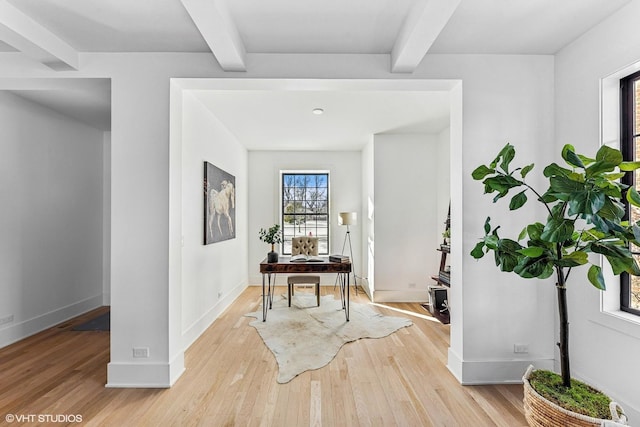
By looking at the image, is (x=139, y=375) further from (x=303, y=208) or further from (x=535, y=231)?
(x=303, y=208)

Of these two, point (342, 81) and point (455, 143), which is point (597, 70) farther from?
point (342, 81)

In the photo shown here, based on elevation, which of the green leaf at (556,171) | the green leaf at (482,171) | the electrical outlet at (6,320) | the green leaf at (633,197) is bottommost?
the electrical outlet at (6,320)

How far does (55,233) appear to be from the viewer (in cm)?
435

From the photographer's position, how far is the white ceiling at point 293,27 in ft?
7.26

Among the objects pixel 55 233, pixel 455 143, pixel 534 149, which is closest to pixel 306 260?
pixel 455 143

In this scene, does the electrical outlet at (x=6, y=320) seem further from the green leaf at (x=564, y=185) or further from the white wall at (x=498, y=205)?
the green leaf at (x=564, y=185)

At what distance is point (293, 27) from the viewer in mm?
2480

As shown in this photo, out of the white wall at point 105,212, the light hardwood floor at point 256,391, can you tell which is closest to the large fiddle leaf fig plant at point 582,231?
the light hardwood floor at point 256,391

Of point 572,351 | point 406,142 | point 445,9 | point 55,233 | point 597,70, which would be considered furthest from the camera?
point 406,142

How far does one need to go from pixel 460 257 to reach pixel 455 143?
98 cm

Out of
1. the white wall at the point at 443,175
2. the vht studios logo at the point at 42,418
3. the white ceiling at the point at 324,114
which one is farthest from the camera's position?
the white wall at the point at 443,175

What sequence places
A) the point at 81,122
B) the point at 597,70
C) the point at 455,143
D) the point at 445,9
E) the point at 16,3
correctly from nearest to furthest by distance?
the point at 445,9 → the point at 16,3 → the point at 597,70 → the point at 455,143 → the point at 81,122

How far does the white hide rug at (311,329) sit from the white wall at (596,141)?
6.37ft

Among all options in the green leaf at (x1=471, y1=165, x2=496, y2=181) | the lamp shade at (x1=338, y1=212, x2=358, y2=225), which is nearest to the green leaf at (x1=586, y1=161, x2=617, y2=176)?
the green leaf at (x1=471, y1=165, x2=496, y2=181)
